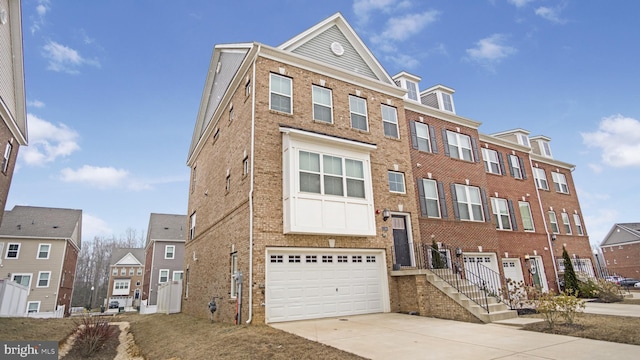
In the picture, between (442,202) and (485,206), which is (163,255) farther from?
(485,206)

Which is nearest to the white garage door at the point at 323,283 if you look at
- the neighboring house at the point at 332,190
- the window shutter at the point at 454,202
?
the neighboring house at the point at 332,190

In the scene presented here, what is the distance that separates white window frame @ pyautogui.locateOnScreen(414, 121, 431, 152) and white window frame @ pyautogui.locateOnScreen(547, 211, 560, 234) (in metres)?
12.0

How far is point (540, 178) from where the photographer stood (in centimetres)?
2286

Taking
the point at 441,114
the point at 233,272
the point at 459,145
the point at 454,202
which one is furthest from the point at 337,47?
the point at 233,272

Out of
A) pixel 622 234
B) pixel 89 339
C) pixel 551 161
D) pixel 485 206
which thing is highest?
pixel 551 161

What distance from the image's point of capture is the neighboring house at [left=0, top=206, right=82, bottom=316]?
94.5 ft

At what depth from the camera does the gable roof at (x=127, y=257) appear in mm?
52688

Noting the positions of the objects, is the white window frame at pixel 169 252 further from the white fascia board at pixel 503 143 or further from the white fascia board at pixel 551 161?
the white fascia board at pixel 551 161

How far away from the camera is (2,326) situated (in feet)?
39.1

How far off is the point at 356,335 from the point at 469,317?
413 centimetres

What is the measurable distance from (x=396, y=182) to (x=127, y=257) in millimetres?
54401

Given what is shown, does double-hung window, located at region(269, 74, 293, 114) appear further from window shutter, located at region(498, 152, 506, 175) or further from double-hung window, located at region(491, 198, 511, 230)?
window shutter, located at region(498, 152, 506, 175)

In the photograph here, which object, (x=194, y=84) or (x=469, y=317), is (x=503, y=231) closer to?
(x=469, y=317)

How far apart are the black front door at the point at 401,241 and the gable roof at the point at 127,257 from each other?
54103mm
